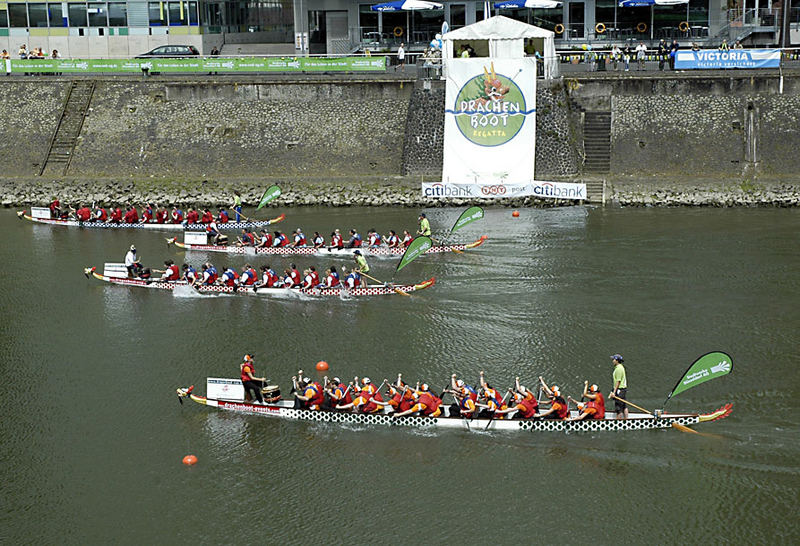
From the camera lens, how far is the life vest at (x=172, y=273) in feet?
89.8

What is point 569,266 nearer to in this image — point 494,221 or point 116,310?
point 494,221

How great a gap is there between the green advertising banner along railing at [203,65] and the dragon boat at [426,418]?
26.2m

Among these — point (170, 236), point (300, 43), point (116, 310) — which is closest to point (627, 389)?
point (116, 310)

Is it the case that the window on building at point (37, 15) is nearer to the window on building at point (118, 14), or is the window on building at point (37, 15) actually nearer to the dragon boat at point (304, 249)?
the window on building at point (118, 14)

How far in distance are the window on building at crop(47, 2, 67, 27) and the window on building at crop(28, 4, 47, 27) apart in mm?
259

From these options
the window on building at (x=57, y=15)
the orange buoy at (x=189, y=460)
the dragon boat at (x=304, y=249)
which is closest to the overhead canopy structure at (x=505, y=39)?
the dragon boat at (x=304, y=249)

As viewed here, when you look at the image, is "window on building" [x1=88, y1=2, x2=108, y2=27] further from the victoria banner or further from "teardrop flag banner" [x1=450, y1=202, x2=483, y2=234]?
"teardrop flag banner" [x1=450, y1=202, x2=483, y2=234]

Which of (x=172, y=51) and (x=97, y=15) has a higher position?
(x=97, y=15)

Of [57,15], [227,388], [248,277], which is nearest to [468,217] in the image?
[248,277]

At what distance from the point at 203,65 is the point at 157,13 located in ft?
29.0

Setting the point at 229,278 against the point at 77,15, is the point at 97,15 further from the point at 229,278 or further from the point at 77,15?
the point at 229,278

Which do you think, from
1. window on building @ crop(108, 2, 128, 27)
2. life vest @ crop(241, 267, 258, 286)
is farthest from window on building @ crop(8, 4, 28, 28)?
life vest @ crop(241, 267, 258, 286)

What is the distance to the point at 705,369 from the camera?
59.1 feet

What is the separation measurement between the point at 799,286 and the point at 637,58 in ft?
61.4
